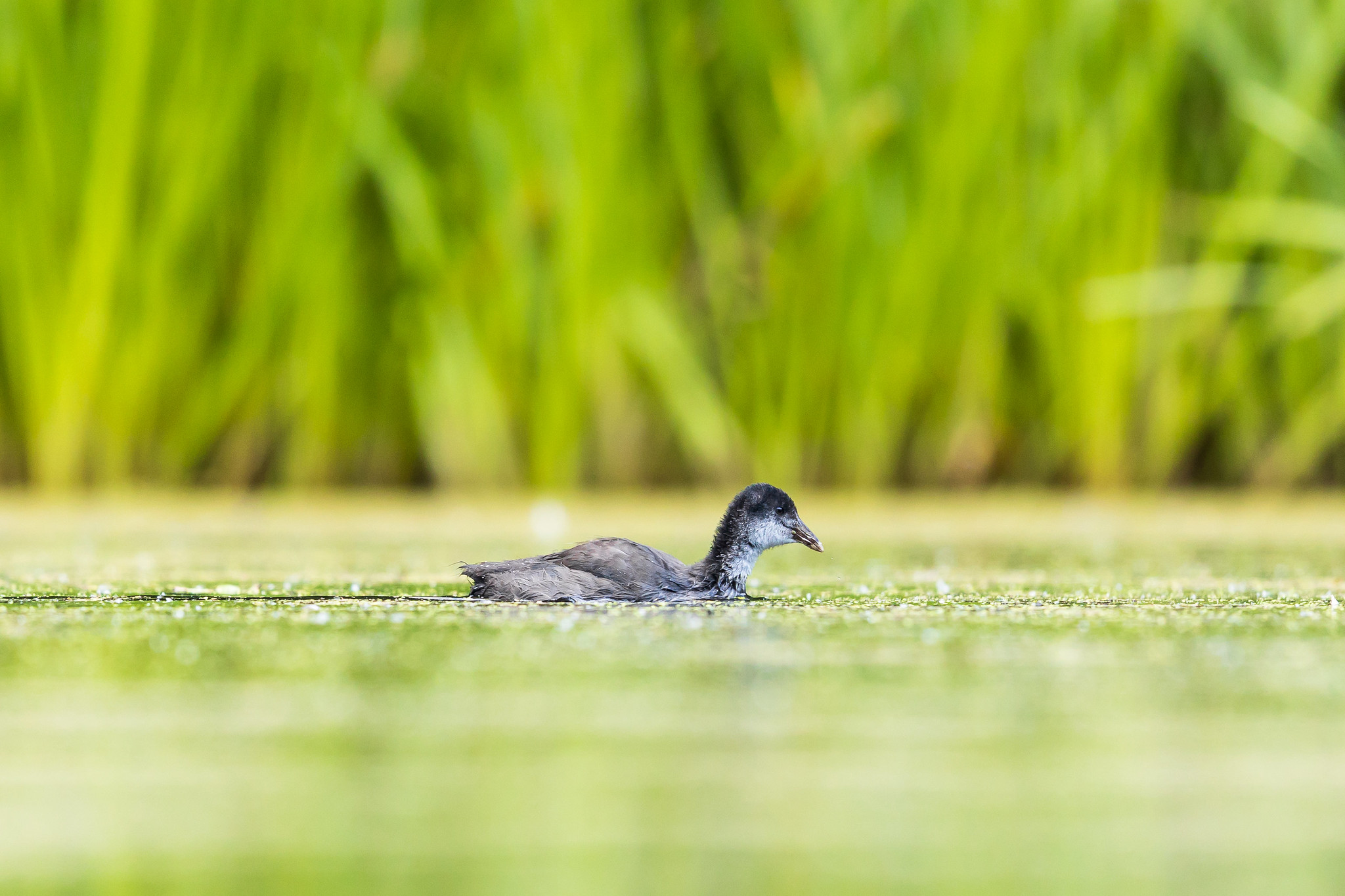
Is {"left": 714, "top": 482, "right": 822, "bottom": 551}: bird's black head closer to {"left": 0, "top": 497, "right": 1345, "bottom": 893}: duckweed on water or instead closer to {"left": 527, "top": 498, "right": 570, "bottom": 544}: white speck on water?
{"left": 0, "top": 497, "right": 1345, "bottom": 893}: duckweed on water

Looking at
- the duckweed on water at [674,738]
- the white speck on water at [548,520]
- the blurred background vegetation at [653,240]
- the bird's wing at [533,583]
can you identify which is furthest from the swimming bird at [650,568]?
the blurred background vegetation at [653,240]

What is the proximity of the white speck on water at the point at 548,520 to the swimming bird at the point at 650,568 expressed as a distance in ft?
3.81

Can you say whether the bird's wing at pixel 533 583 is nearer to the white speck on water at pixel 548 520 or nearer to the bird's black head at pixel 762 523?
the bird's black head at pixel 762 523

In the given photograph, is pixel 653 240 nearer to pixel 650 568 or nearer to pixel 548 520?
pixel 548 520

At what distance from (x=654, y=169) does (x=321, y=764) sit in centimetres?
522

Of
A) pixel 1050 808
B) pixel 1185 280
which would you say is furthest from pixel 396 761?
pixel 1185 280

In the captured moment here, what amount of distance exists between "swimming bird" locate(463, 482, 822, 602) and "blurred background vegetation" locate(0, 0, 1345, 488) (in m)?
2.37

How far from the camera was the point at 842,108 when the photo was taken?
→ 265 inches

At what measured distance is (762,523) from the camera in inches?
172

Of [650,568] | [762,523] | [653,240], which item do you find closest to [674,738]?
[650,568]

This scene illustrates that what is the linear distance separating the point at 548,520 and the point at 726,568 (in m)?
2.03

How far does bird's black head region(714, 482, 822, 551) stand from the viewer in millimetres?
4324

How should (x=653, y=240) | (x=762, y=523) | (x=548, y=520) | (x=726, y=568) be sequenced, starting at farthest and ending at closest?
1. (x=653, y=240)
2. (x=548, y=520)
3. (x=762, y=523)
4. (x=726, y=568)

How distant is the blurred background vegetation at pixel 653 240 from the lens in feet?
21.6
